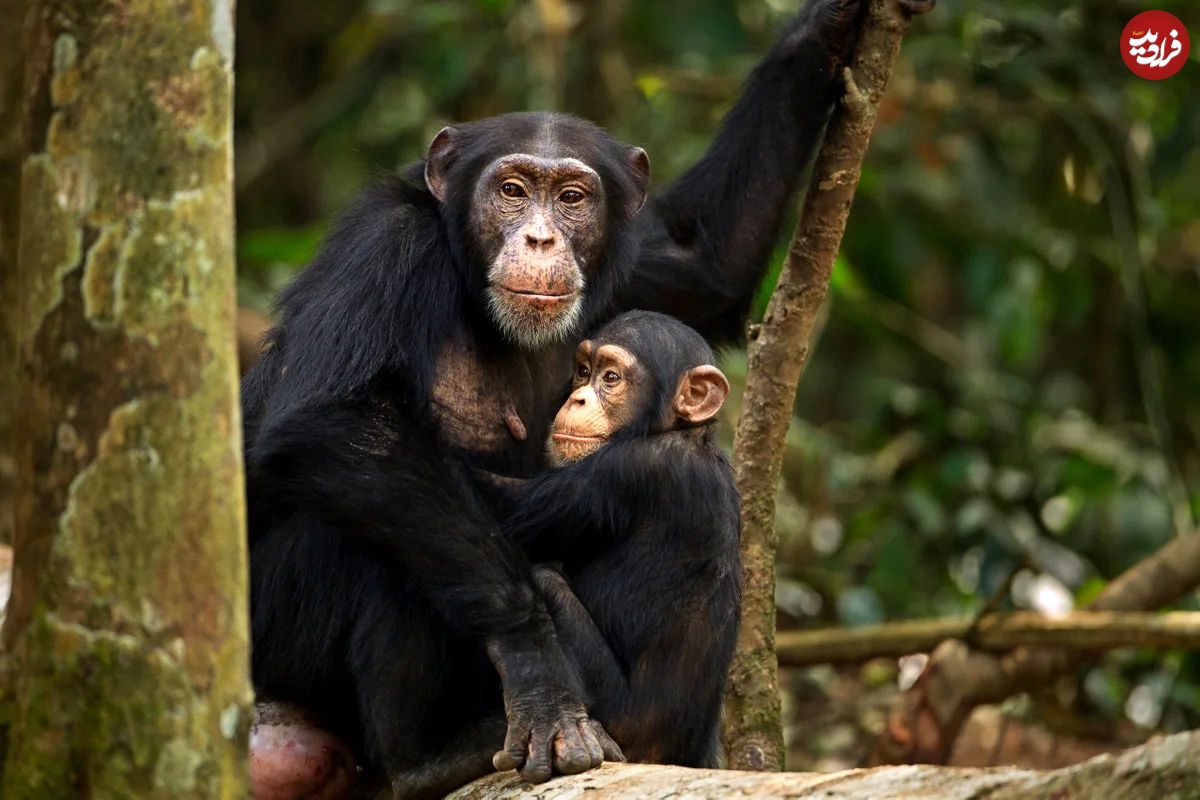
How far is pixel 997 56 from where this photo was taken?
9203 mm

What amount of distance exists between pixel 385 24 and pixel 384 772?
7451 millimetres

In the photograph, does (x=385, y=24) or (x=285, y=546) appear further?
(x=385, y=24)

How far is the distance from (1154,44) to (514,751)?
6412 mm

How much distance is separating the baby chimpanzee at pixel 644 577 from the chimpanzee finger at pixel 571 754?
378mm

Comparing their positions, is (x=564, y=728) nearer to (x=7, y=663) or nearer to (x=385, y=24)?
(x=7, y=663)

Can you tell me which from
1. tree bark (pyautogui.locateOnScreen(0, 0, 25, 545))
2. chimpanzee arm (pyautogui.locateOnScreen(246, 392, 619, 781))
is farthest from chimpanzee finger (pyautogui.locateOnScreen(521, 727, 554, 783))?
tree bark (pyautogui.locateOnScreen(0, 0, 25, 545))

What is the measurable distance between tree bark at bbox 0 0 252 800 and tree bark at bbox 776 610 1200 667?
183 inches

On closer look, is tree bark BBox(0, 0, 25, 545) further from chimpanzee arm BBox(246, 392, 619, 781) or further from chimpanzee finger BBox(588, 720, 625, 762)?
chimpanzee finger BBox(588, 720, 625, 762)

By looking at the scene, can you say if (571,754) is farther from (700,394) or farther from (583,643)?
(700,394)

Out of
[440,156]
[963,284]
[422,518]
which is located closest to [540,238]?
[440,156]

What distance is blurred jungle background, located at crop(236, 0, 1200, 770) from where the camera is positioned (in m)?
8.31

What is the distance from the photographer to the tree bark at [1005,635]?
6.59m

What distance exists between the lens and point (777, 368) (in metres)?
5.12

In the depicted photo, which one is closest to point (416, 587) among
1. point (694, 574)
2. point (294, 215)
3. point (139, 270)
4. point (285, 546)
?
point (285, 546)
